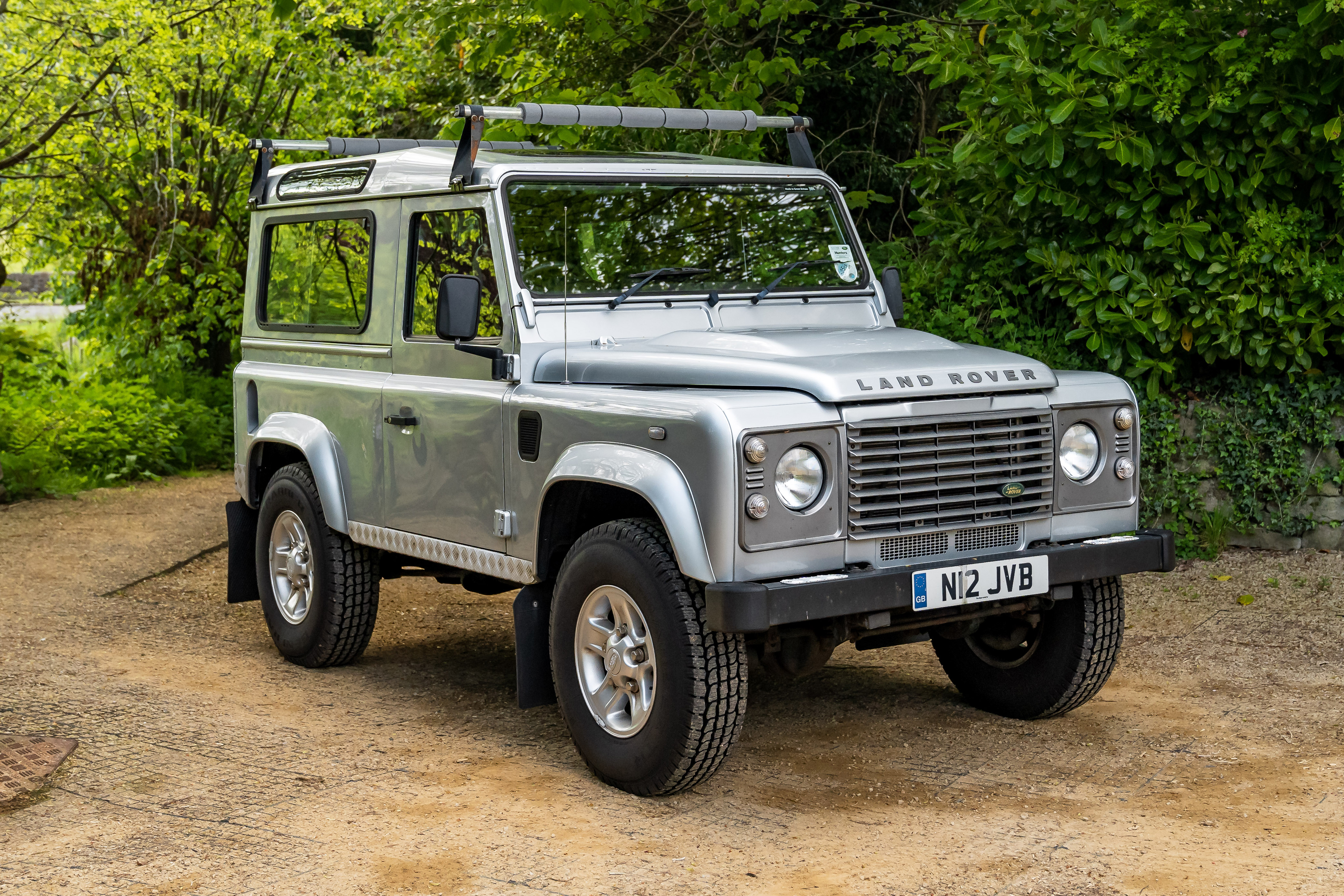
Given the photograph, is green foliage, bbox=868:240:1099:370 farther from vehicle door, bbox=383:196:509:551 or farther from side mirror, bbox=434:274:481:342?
side mirror, bbox=434:274:481:342

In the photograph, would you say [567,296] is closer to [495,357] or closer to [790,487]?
[495,357]

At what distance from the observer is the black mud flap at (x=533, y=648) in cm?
491

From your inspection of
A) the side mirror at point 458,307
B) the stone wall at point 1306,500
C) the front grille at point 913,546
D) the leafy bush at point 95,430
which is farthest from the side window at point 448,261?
the leafy bush at point 95,430

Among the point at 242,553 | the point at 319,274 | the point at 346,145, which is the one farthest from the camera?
the point at 242,553

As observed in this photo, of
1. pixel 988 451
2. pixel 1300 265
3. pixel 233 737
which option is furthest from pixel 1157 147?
pixel 233 737

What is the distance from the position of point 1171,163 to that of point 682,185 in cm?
332

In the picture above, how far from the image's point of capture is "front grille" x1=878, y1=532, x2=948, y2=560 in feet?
14.5

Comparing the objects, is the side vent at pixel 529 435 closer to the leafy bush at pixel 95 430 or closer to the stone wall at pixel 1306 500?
the stone wall at pixel 1306 500

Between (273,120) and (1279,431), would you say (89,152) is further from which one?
(1279,431)

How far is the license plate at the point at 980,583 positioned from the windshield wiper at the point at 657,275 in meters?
1.61

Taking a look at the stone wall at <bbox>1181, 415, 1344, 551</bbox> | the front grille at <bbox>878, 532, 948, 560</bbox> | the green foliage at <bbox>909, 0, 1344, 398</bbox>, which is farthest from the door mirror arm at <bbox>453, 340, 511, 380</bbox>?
the stone wall at <bbox>1181, 415, 1344, 551</bbox>

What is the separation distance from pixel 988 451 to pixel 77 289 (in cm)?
1310

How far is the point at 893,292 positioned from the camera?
593cm

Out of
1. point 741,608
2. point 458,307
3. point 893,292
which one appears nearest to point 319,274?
point 458,307
